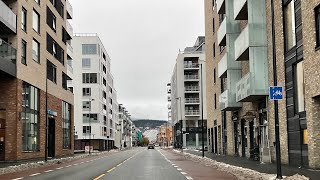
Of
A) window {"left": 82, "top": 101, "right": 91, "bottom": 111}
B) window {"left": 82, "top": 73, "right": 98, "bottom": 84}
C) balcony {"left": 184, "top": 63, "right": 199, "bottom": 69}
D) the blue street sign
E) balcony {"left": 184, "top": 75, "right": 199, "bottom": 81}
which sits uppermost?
balcony {"left": 184, "top": 63, "right": 199, "bottom": 69}

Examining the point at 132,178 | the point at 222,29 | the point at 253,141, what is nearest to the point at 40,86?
the point at 222,29

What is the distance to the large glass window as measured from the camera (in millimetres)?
22000

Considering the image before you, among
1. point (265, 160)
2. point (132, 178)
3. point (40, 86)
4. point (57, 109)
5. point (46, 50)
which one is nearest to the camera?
point (132, 178)

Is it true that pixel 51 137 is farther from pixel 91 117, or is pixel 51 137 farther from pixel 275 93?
pixel 91 117

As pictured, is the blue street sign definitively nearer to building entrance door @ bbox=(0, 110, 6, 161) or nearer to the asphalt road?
the asphalt road

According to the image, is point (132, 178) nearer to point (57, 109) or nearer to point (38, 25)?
point (38, 25)

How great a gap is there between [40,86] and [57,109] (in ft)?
26.4

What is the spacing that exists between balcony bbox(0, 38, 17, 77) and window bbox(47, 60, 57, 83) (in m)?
11.7

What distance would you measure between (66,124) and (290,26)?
38031 millimetres

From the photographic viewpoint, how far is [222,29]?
130ft

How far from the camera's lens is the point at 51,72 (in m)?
48.3

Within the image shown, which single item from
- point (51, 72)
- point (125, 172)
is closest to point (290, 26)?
point (125, 172)

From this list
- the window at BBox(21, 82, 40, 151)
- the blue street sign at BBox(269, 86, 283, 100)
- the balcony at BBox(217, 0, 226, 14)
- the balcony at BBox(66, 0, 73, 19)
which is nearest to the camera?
the blue street sign at BBox(269, 86, 283, 100)

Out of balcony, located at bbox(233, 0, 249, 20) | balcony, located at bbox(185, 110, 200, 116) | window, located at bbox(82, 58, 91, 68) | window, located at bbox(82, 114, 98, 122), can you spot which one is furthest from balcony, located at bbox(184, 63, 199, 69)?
balcony, located at bbox(233, 0, 249, 20)
